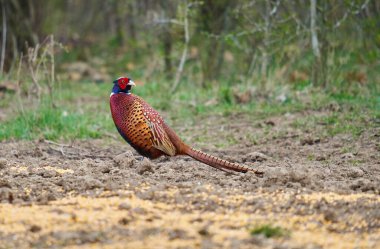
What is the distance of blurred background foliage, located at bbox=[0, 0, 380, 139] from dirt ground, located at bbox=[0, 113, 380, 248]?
258cm

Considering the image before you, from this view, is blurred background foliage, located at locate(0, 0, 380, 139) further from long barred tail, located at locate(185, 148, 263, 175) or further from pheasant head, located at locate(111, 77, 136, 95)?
long barred tail, located at locate(185, 148, 263, 175)

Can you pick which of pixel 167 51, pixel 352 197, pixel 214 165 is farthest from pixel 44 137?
pixel 167 51

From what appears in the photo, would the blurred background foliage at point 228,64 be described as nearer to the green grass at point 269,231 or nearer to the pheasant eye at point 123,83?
the pheasant eye at point 123,83

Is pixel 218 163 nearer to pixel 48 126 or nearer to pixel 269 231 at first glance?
pixel 269 231

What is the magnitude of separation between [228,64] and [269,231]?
10207 millimetres

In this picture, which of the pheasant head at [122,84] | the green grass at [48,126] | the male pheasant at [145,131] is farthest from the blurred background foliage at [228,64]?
the male pheasant at [145,131]

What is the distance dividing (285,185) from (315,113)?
402 cm

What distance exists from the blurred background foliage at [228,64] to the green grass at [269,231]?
4.62m

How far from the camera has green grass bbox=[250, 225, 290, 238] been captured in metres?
3.74

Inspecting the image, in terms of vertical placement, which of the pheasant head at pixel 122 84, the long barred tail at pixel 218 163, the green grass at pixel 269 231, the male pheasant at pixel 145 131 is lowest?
the green grass at pixel 269 231

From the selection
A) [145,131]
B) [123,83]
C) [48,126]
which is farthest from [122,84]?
[48,126]

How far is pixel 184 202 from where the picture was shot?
4344 millimetres

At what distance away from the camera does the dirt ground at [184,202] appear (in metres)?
3.73

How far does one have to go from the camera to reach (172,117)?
944 centimetres
